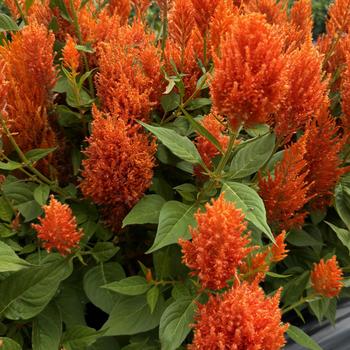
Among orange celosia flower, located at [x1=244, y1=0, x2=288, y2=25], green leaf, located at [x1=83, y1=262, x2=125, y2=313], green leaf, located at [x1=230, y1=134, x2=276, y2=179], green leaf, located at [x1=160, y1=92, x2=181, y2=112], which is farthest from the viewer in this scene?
orange celosia flower, located at [x1=244, y1=0, x2=288, y2=25]

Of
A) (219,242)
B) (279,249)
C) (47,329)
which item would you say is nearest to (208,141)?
(279,249)

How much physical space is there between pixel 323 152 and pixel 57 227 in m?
0.88

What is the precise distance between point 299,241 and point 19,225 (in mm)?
951

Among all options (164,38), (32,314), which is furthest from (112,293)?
(164,38)

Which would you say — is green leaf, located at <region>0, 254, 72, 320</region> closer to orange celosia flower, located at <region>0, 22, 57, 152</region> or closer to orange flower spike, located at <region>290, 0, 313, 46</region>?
orange celosia flower, located at <region>0, 22, 57, 152</region>

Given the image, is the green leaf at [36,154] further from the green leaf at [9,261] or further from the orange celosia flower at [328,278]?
the orange celosia flower at [328,278]

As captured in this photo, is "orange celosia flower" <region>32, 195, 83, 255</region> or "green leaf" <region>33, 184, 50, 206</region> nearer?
"orange celosia flower" <region>32, 195, 83, 255</region>

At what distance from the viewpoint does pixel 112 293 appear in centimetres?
145

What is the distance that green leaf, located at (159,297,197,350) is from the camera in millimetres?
1152

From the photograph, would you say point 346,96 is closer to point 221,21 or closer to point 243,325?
point 221,21

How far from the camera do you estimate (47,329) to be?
1360 mm

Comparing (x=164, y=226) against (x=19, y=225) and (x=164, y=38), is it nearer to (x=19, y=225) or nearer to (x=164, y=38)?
(x=19, y=225)

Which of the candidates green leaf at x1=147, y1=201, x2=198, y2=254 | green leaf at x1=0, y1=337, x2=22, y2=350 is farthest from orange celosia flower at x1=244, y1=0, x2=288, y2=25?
green leaf at x1=0, y1=337, x2=22, y2=350

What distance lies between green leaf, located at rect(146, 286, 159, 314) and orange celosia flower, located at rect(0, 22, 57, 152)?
0.57 meters
